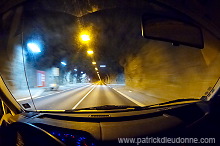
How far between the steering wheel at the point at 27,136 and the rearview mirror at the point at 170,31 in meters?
2.18

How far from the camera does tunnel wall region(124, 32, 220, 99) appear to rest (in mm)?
3918

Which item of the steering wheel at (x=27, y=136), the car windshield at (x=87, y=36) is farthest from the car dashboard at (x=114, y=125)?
the car windshield at (x=87, y=36)

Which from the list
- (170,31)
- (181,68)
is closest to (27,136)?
(170,31)

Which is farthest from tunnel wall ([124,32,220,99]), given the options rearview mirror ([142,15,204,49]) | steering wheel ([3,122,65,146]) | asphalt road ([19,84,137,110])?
steering wheel ([3,122,65,146])

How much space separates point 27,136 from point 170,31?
2934 millimetres

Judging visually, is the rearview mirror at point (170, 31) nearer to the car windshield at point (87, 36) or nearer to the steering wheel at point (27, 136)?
the car windshield at point (87, 36)

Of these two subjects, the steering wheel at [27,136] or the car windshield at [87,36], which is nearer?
the steering wheel at [27,136]

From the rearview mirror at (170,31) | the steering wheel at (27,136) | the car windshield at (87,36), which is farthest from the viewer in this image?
the car windshield at (87,36)

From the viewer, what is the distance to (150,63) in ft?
30.5

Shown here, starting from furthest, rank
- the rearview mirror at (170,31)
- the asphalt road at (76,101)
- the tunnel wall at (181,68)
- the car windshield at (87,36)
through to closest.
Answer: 1. the asphalt road at (76,101)
2. the tunnel wall at (181,68)
3. the car windshield at (87,36)
4. the rearview mirror at (170,31)

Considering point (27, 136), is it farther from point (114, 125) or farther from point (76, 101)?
point (76, 101)

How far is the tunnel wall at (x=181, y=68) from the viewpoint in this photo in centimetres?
392

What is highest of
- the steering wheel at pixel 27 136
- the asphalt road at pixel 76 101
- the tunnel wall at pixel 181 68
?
the tunnel wall at pixel 181 68

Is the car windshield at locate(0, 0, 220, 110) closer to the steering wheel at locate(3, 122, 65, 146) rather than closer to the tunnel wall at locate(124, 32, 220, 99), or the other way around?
the tunnel wall at locate(124, 32, 220, 99)
